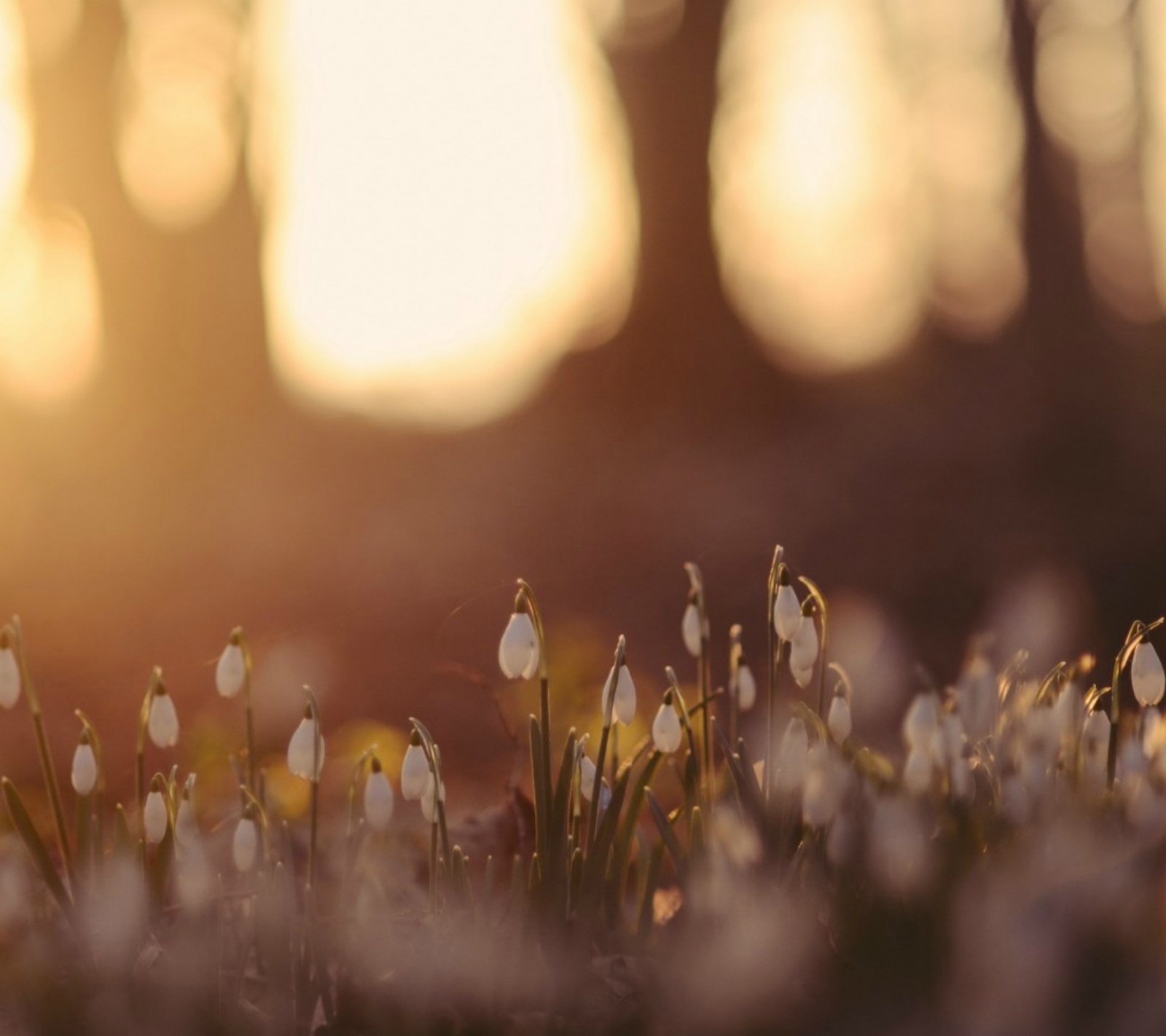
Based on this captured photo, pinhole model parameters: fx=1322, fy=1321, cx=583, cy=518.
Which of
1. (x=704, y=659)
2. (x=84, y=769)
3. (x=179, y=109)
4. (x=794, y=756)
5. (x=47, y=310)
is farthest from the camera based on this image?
(x=47, y=310)

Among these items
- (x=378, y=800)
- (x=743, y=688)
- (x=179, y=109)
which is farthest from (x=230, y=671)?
(x=179, y=109)

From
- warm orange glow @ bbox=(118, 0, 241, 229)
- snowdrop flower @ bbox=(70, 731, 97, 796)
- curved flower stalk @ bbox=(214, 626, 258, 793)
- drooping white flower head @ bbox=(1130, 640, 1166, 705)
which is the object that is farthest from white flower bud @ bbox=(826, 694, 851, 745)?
warm orange glow @ bbox=(118, 0, 241, 229)

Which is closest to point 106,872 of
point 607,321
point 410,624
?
point 410,624

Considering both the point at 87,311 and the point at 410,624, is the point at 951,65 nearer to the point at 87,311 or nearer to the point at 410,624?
the point at 410,624

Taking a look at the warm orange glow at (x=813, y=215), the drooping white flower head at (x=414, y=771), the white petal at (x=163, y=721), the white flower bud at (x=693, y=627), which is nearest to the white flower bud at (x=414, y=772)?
the drooping white flower head at (x=414, y=771)

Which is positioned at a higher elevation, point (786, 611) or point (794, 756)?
point (786, 611)

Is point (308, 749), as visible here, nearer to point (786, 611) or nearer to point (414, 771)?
point (414, 771)
